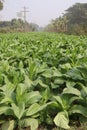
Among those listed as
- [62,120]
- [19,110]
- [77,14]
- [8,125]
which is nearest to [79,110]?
[62,120]

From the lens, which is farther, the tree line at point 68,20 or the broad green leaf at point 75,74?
the tree line at point 68,20

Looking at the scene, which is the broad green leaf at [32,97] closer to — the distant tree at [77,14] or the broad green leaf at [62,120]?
the broad green leaf at [62,120]

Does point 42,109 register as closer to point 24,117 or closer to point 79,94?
point 24,117

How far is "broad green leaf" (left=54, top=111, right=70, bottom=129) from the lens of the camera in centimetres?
340

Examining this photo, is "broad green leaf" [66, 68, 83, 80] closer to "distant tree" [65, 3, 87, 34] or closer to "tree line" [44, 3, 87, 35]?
"tree line" [44, 3, 87, 35]

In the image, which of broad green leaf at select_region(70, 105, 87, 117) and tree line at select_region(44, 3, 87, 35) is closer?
broad green leaf at select_region(70, 105, 87, 117)

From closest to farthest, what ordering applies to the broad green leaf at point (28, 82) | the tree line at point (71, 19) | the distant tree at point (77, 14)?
the broad green leaf at point (28, 82), the tree line at point (71, 19), the distant tree at point (77, 14)

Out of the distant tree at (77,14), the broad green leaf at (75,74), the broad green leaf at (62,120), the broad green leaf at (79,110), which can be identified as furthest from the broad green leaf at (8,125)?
the distant tree at (77,14)

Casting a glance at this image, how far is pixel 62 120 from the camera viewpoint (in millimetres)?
3488

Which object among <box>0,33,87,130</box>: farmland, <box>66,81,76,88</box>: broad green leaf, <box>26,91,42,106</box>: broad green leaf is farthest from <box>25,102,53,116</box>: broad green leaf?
<box>66,81,76,88</box>: broad green leaf

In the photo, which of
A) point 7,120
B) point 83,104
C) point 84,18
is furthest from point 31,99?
point 84,18

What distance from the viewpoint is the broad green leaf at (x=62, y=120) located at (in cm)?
340

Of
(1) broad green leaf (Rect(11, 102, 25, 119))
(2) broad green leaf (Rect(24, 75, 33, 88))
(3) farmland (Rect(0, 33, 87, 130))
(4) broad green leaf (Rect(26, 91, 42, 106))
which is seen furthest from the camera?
(2) broad green leaf (Rect(24, 75, 33, 88))

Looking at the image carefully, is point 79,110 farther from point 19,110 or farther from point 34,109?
point 19,110
